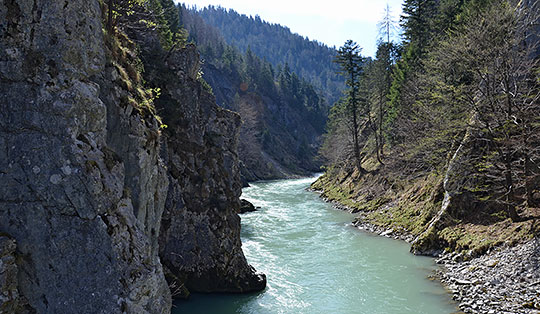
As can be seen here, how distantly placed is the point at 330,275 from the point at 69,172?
50.6ft

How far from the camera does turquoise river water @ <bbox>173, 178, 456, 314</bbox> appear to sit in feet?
53.4

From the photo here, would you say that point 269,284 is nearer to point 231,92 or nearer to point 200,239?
point 200,239

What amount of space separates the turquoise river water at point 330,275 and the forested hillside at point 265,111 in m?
48.3

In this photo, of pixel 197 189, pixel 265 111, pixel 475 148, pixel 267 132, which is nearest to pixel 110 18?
pixel 197 189

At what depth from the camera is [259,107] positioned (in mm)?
123000

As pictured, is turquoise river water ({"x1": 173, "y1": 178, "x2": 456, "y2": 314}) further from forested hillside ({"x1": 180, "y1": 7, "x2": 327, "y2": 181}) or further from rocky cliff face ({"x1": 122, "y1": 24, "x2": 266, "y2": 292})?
forested hillside ({"x1": 180, "y1": 7, "x2": 327, "y2": 181})

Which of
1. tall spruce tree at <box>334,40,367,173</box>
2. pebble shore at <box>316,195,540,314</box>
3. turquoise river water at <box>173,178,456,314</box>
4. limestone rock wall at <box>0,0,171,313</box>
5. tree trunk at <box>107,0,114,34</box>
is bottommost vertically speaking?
turquoise river water at <box>173,178,456,314</box>

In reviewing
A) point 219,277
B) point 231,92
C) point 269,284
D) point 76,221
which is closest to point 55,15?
point 76,221

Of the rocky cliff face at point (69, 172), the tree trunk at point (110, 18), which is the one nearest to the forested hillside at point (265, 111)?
the tree trunk at point (110, 18)

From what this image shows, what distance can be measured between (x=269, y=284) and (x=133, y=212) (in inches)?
432

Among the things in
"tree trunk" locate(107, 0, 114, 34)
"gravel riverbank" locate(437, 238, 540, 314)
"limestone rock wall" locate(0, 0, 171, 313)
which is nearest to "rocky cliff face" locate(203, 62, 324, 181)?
"gravel riverbank" locate(437, 238, 540, 314)

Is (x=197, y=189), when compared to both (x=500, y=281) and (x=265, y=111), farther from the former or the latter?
(x=265, y=111)

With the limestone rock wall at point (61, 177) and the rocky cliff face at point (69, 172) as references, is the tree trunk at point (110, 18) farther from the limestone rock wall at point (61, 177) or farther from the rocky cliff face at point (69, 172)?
the limestone rock wall at point (61, 177)

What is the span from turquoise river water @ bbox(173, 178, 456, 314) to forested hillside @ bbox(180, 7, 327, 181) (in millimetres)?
48254
